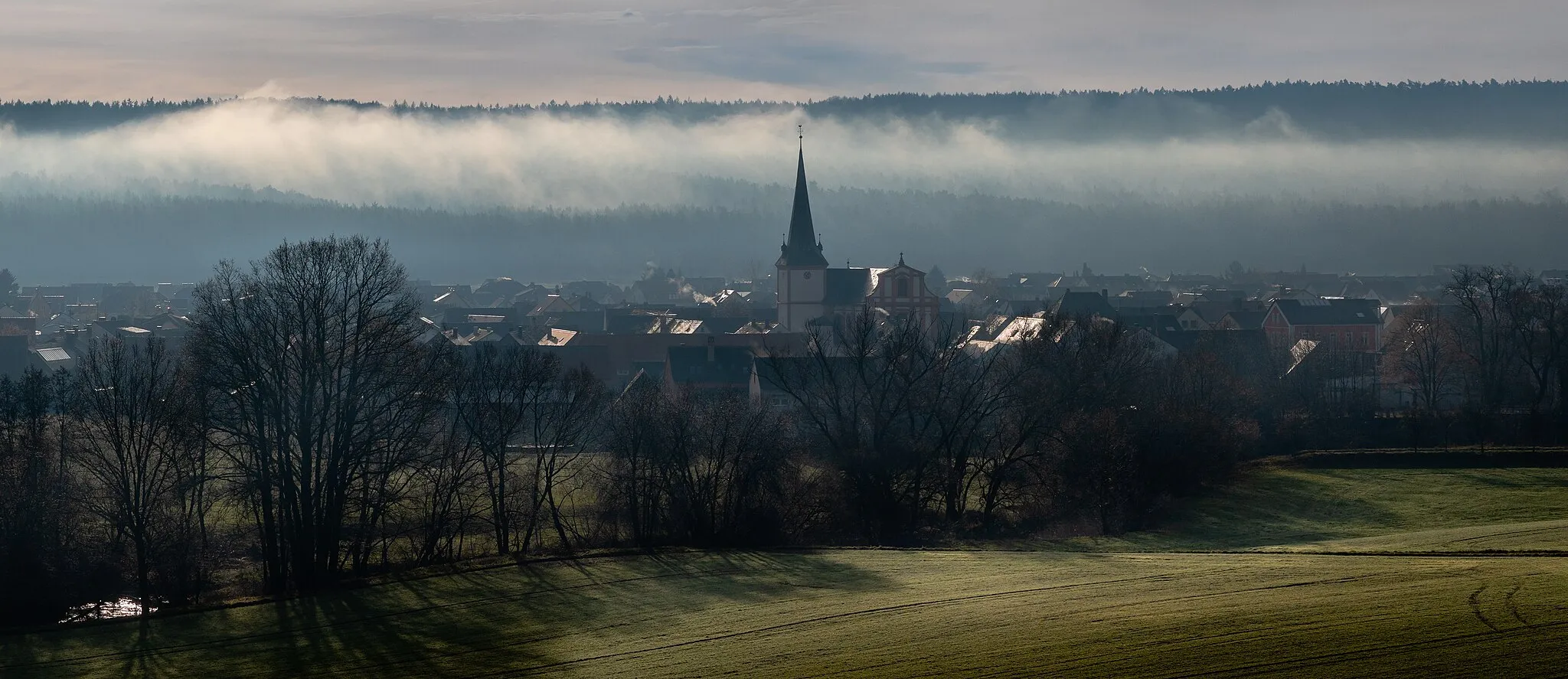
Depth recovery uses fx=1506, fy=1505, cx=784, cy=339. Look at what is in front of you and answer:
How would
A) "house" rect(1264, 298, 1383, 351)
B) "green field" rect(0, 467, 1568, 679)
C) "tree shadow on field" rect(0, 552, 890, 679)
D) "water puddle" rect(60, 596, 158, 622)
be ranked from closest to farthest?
"green field" rect(0, 467, 1568, 679), "tree shadow on field" rect(0, 552, 890, 679), "water puddle" rect(60, 596, 158, 622), "house" rect(1264, 298, 1383, 351)

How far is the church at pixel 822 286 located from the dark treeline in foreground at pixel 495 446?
39453mm

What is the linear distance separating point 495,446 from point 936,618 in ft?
58.0

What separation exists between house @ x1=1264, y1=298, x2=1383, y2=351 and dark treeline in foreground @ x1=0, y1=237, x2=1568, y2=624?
34.6 metres

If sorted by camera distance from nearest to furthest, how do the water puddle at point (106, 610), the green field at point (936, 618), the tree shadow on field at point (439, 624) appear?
1. the green field at point (936, 618)
2. the tree shadow on field at point (439, 624)
3. the water puddle at point (106, 610)

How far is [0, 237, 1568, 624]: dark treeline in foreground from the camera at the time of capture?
33219 millimetres

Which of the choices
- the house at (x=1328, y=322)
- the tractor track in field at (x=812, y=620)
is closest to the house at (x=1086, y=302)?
the house at (x=1328, y=322)

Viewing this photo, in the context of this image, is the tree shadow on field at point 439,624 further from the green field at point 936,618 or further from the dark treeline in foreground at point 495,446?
the dark treeline in foreground at point 495,446

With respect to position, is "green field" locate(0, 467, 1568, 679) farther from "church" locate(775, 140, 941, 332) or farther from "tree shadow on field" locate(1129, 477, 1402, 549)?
"church" locate(775, 140, 941, 332)

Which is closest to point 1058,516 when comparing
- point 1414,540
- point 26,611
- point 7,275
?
point 1414,540

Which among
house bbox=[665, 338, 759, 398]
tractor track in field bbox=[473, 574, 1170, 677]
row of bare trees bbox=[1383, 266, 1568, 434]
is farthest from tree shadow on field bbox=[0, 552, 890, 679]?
row of bare trees bbox=[1383, 266, 1568, 434]

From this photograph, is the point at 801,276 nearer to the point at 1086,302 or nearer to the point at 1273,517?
the point at 1086,302

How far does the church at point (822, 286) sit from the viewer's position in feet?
316

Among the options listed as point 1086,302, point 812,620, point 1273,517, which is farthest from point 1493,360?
point 812,620

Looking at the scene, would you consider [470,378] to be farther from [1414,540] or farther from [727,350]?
[727,350]
